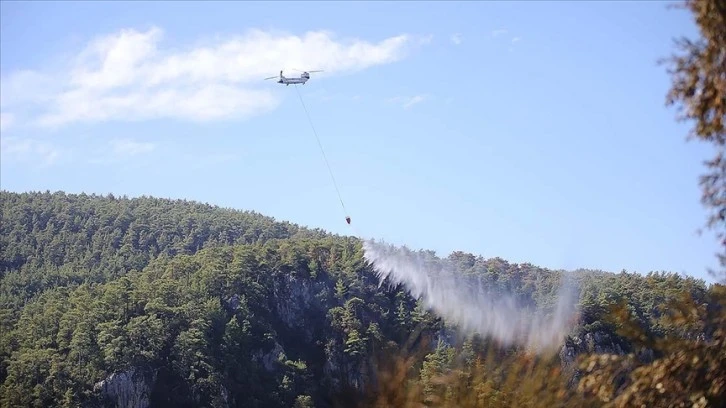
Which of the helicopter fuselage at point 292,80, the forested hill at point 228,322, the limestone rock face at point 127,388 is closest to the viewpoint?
the helicopter fuselage at point 292,80

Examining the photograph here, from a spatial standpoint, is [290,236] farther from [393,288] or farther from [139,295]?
[139,295]

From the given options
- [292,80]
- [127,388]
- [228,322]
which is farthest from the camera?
[228,322]

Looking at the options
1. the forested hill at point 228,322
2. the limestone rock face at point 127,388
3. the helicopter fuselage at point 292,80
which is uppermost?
the helicopter fuselage at point 292,80

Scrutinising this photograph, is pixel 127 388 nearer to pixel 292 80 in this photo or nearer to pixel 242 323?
pixel 242 323

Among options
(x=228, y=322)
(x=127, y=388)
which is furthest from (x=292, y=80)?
(x=228, y=322)

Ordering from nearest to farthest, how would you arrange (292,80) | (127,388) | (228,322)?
1. (292,80)
2. (127,388)
3. (228,322)

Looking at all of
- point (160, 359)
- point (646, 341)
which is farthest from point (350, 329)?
point (646, 341)

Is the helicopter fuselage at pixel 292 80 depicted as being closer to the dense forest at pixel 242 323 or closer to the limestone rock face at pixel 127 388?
the dense forest at pixel 242 323

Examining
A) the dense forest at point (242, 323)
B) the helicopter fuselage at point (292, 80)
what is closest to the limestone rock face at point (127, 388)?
the dense forest at point (242, 323)

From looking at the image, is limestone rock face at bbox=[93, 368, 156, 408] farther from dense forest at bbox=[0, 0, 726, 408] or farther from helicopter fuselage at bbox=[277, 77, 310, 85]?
helicopter fuselage at bbox=[277, 77, 310, 85]

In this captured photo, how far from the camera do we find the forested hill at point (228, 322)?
100375mm

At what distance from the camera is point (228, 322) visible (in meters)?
115

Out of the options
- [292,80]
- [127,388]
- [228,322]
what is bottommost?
[127,388]

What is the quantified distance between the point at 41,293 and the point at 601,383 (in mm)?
142181
